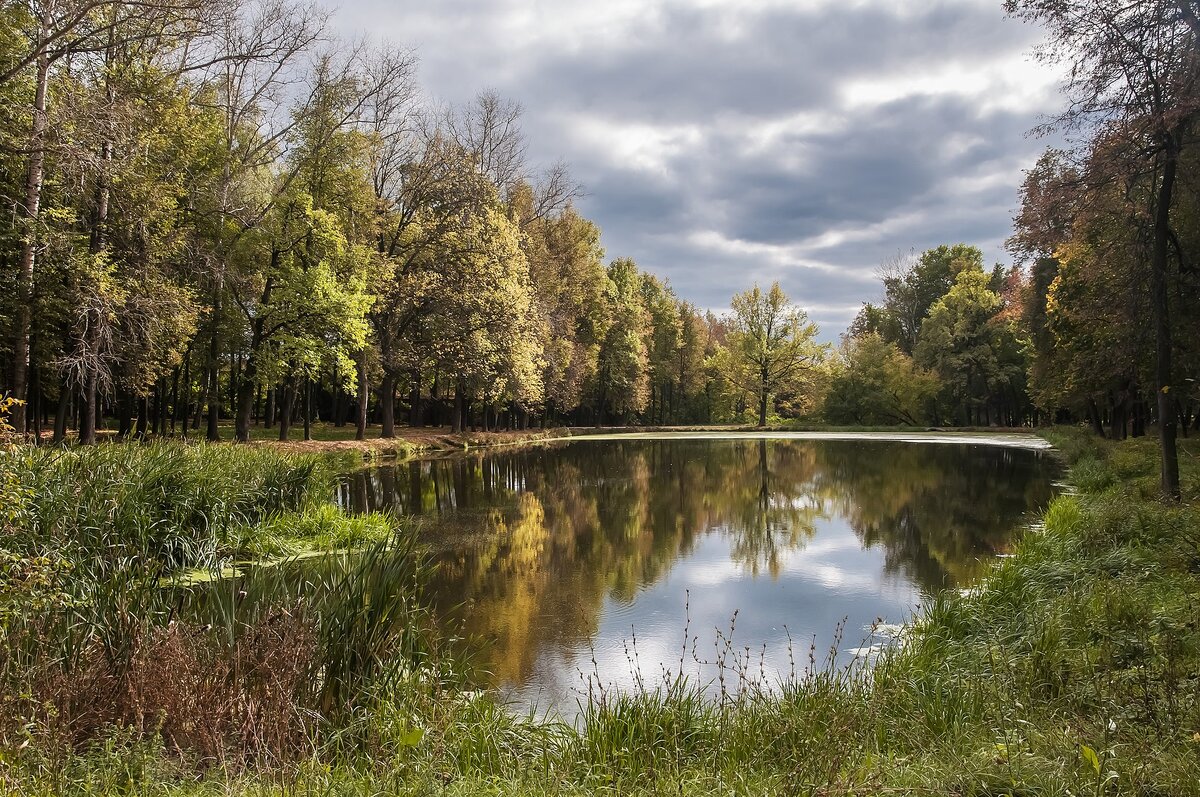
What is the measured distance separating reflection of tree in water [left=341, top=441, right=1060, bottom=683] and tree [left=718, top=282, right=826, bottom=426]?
30.0 m

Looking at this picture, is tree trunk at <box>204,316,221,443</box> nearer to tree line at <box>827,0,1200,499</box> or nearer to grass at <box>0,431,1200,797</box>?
grass at <box>0,431,1200,797</box>

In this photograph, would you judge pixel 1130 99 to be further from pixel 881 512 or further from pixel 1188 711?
pixel 1188 711

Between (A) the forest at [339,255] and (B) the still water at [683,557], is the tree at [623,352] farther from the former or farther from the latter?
(B) the still water at [683,557]

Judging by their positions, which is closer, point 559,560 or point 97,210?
point 559,560

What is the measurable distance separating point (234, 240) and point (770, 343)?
4495cm

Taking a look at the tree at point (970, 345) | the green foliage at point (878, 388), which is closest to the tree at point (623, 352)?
the green foliage at point (878, 388)

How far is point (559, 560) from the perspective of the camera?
11.3 metres

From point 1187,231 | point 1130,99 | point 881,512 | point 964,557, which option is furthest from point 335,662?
point 1187,231

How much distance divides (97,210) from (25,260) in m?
3.55

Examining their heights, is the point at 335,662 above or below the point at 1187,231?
below

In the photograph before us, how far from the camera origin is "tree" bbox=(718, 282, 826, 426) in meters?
59.1

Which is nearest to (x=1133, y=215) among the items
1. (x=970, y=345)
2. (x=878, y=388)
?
(x=970, y=345)

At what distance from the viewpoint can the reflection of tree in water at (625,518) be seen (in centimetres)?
896

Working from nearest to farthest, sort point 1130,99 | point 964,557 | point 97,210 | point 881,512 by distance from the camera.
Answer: point 964,557, point 1130,99, point 881,512, point 97,210
